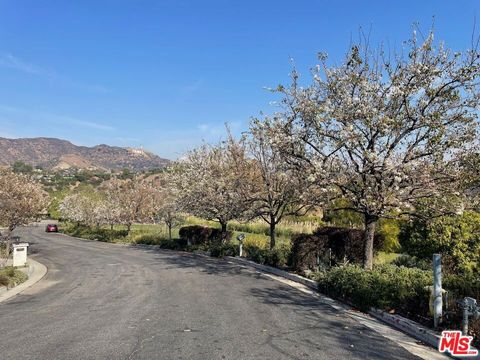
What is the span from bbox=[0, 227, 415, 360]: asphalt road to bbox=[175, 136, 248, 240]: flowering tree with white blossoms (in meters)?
6.51

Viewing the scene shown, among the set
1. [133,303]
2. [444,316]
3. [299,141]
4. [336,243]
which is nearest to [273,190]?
[336,243]

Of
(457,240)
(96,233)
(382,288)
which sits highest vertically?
(457,240)

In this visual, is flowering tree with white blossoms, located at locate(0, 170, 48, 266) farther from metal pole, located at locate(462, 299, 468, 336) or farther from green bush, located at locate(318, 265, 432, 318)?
metal pole, located at locate(462, 299, 468, 336)

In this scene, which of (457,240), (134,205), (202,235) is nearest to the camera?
(457,240)

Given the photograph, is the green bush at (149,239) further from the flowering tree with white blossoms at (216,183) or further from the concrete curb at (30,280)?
the concrete curb at (30,280)

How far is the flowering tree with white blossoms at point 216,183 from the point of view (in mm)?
21731

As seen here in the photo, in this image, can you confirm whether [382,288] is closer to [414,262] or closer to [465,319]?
[465,319]

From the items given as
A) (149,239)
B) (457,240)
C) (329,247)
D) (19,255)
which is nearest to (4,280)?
(19,255)

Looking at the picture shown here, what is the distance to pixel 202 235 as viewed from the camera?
1129 inches

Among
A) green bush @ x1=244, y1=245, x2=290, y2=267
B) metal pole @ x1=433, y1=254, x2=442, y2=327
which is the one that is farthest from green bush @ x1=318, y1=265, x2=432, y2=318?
green bush @ x1=244, y1=245, x2=290, y2=267

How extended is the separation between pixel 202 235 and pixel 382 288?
1948cm

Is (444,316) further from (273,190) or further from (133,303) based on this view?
(273,190)

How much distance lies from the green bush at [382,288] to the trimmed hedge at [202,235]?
14618 millimetres

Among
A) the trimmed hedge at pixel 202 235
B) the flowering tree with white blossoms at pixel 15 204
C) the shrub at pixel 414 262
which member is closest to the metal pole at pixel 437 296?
the shrub at pixel 414 262
